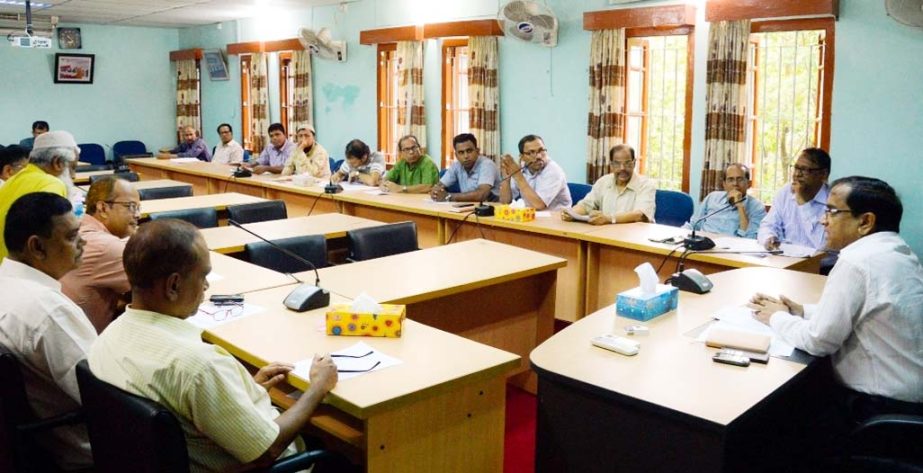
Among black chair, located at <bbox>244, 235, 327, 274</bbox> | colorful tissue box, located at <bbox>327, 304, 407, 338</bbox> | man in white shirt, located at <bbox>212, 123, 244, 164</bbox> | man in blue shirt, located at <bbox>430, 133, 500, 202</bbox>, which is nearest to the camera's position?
Result: colorful tissue box, located at <bbox>327, 304, 407, 338</bbox>

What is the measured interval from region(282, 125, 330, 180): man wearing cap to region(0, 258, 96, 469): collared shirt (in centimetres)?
567

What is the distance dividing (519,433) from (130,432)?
2.13 metres

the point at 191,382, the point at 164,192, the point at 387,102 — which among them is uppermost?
the point at 387,102

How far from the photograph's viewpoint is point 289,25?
10078 mm

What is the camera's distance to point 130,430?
5.51ft

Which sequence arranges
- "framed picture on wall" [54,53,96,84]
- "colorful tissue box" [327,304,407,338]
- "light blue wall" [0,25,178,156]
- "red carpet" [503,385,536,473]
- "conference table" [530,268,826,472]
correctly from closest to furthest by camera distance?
1. "conference table" [530,268,826,472]
2. "colorful tissue box" [327,304,407,338]
3. "red carpet" [503,385,536,473]
4. "light blue wall" [0,25,178,156]
5. "framed picture on wall" [54,53,96,84]

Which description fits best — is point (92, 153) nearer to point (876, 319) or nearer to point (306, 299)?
point (306, 299)

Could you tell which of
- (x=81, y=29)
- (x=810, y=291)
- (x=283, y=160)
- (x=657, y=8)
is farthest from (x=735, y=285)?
(x=81, y=29)

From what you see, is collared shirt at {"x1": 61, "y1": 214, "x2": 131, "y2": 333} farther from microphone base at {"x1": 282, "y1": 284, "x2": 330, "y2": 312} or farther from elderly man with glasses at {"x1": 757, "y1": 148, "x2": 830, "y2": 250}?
elderly man with glasses at {"x1": 757, "y1": 148, "x2": 830, "y2": 250}

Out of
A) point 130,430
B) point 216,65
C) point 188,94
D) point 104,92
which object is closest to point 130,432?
point 130,430

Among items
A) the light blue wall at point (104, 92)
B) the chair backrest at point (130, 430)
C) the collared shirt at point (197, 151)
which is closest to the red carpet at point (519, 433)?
the chair backrest at point (130, 430)

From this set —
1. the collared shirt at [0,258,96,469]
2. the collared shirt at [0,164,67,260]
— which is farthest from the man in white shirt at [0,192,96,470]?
the collared shirt at [0,164,67,260]

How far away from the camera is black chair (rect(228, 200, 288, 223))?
16.4 ft

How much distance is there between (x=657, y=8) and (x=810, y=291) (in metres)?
3.44
